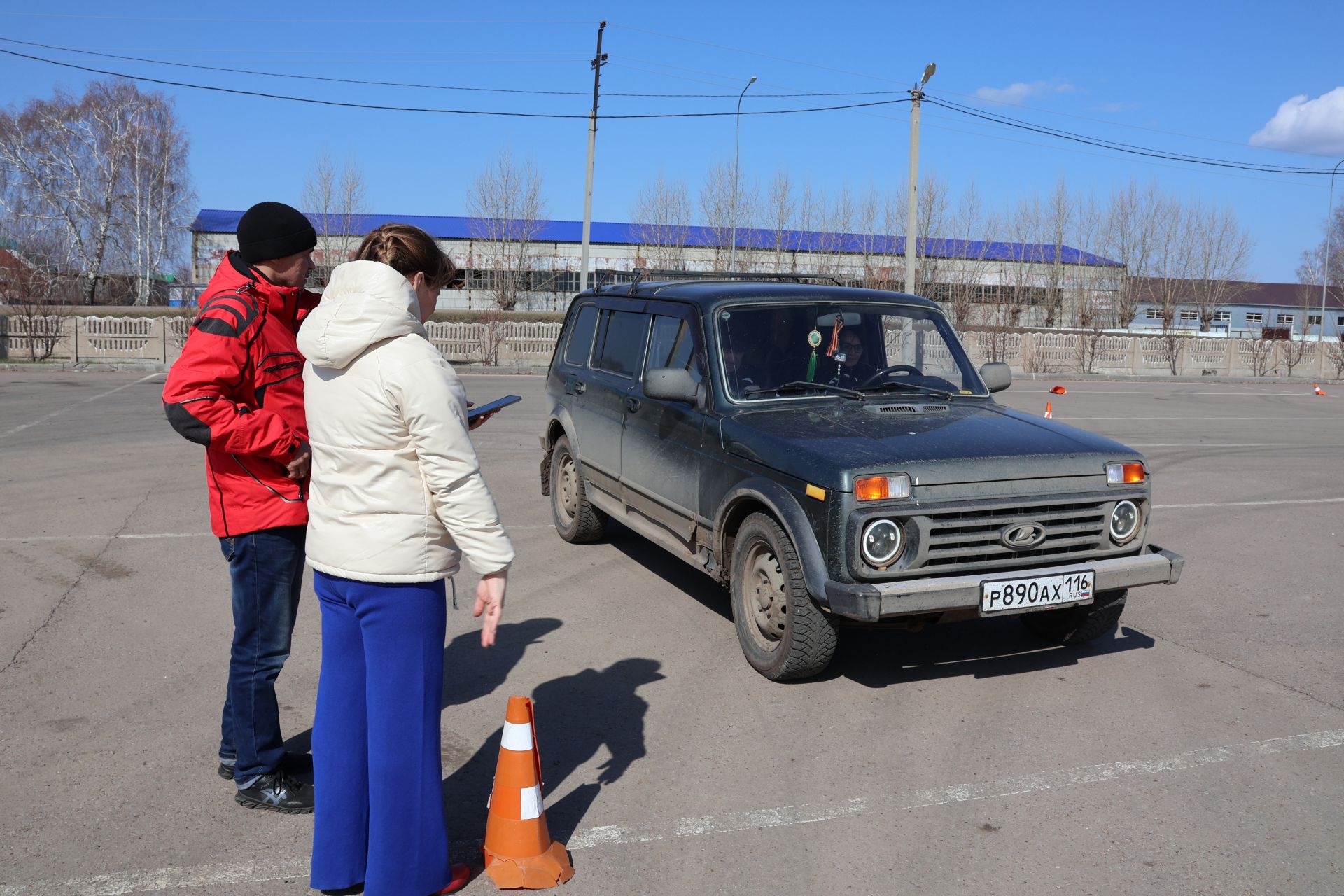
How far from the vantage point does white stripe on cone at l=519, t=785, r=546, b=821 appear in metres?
3.29

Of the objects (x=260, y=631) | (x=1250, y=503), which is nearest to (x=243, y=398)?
(x=260, y=631)

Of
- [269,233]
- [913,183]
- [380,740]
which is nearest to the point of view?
[380,740]

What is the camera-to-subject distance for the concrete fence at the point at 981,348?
27.5 metres

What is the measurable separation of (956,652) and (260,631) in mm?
3670

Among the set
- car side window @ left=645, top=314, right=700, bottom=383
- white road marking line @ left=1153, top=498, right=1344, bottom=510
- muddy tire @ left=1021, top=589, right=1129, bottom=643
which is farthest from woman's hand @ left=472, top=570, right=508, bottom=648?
white road marking line @ left=1153, top=498, right=1344, bottom=510

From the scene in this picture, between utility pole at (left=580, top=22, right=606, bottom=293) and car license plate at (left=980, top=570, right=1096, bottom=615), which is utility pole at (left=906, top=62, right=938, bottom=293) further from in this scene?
car license plate at (left=980, top=570, right=1096, bottom=615)

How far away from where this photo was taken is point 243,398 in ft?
11.9

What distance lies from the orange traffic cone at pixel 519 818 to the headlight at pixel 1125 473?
322cm

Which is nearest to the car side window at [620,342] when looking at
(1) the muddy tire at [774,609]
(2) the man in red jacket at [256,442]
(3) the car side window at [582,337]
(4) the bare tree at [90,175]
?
(3) the car side window at [582,337]

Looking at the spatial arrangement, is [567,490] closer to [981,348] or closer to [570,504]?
[570,504]

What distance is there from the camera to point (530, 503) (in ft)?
32.4

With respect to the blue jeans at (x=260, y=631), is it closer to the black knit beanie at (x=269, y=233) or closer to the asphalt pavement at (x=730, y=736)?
the asphalt pavement at (x=730, y=736)

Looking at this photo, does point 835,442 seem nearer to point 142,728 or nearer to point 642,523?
point 642,523

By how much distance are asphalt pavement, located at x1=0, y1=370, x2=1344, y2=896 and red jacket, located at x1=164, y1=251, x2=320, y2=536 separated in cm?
114
